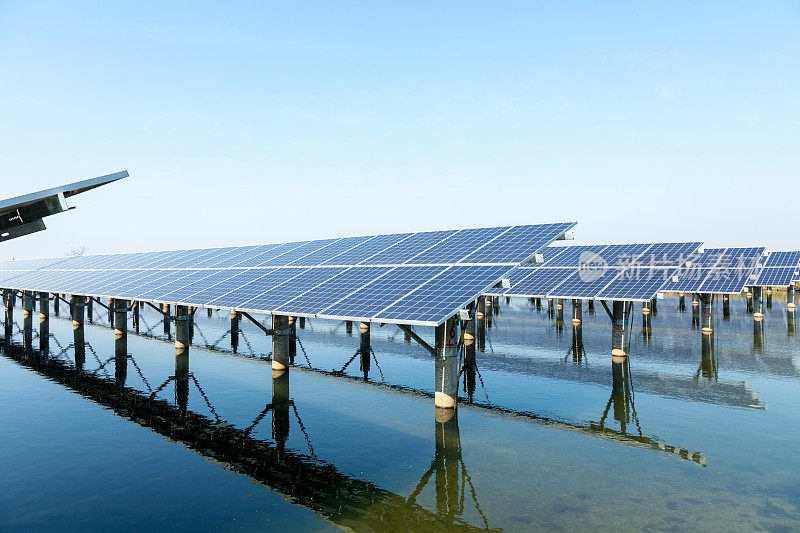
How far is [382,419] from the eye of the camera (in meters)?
21.0

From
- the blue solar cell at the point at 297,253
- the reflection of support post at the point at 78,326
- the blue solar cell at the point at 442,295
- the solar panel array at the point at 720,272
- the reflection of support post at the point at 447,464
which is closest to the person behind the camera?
the reflection of support post at the point at 447,464

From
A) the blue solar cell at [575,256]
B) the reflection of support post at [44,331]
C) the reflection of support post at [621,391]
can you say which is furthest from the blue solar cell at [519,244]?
the reflection of support post at [44,331]

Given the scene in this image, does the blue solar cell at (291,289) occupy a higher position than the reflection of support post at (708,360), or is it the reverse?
the blue solar cell at (291,289)

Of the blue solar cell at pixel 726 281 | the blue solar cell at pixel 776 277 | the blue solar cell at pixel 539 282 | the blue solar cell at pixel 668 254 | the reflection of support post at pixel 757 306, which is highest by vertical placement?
the blue solar cell at pixel 668 254

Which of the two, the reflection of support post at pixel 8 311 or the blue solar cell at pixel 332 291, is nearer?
the blue solar cell at pixel 332 291

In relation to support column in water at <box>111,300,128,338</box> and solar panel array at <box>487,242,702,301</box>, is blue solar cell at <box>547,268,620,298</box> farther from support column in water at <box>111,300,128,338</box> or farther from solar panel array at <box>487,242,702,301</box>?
support column in water at <box>111,300,128,338</box>

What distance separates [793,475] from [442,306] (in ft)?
40.6

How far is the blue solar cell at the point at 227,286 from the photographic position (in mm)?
29531

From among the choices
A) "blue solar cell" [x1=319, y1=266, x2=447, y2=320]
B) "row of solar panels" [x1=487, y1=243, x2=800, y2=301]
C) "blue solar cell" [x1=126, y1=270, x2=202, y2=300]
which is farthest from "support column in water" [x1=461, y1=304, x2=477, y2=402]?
"blue solar cell" [x1=126, y1=270, x2=202, y2=300]

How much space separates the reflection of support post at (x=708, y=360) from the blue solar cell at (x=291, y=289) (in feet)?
75.0

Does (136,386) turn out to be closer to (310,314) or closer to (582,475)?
(310,314)

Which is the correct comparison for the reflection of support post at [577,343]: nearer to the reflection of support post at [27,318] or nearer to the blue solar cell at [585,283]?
the blue solar cell at [585,283]

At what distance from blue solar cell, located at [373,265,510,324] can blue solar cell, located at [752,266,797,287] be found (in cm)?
5075

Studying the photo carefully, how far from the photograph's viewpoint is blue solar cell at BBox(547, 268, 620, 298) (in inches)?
1389
